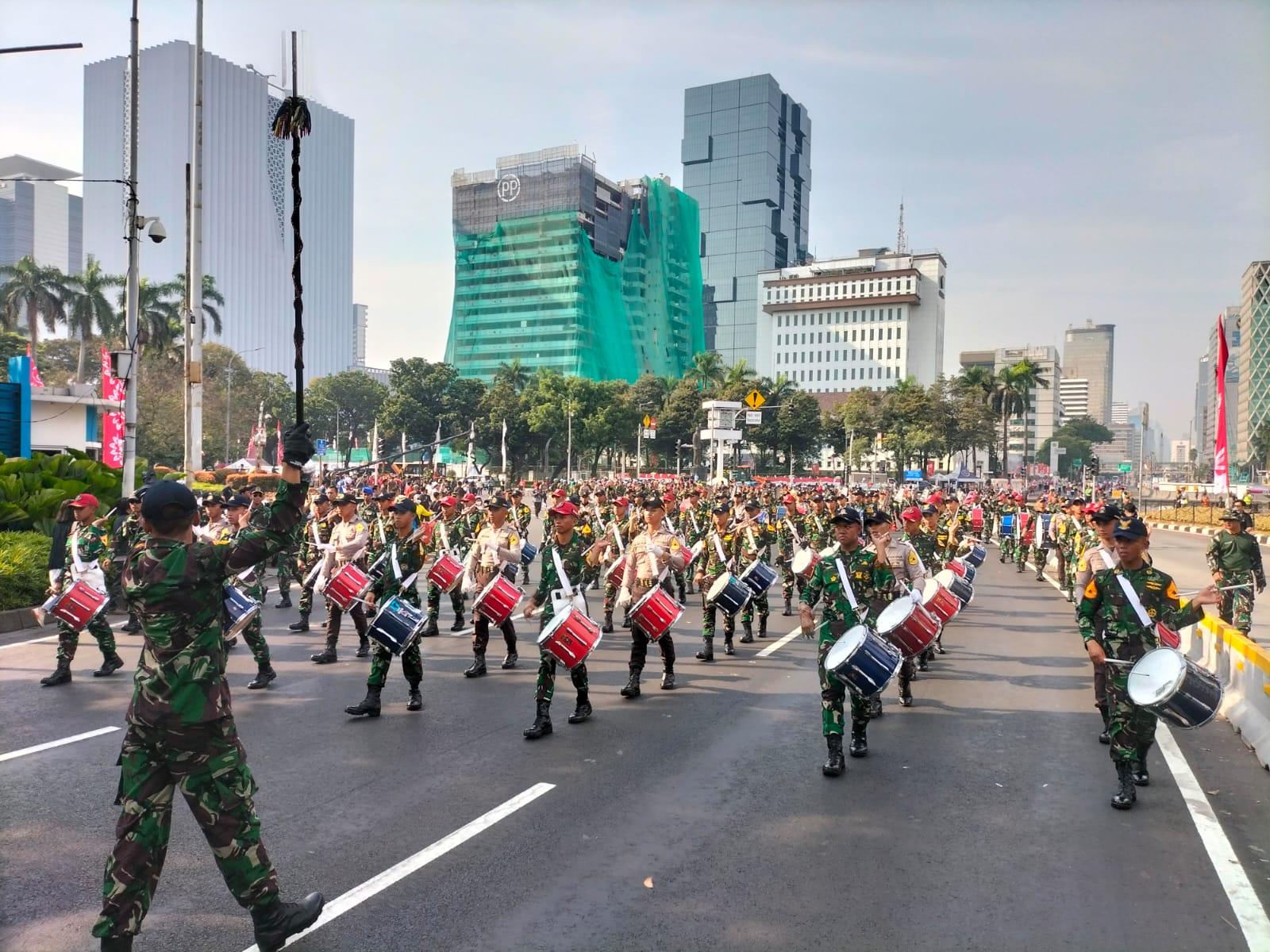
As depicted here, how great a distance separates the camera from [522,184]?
135750 mm

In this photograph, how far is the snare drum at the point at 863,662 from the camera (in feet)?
21.2

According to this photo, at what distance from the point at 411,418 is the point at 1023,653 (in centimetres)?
7323

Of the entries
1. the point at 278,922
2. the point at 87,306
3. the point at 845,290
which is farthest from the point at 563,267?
the point at 278,922

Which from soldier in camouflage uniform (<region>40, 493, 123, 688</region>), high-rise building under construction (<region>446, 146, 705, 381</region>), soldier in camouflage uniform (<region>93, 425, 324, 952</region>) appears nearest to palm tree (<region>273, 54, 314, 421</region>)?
soldier in camouflage uniform (<region>93, 425, 324, 952</region>)

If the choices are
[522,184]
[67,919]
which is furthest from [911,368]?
[67,919]

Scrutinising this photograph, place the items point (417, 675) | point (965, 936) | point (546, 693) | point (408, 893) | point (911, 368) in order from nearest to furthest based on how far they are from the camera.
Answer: point (965, 936) < point (408, 893) < point (546, 693) < point (417, 675) < point (911, 368)

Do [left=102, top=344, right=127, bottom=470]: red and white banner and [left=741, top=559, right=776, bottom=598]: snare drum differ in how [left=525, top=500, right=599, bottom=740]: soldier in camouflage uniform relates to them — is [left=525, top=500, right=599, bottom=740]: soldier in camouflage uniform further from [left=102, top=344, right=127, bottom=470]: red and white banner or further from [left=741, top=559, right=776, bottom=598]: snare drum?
[left=102, top=344, right=127, bottom=470]: red and white banner

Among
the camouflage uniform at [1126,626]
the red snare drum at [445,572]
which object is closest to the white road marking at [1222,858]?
the camouflage uniform at [1126,626]

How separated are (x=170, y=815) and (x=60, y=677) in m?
6.72

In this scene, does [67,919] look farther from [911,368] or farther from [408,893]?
[911,368]

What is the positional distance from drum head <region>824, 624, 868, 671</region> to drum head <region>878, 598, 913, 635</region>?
79cm

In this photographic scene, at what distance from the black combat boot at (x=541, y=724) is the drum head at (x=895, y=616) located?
286 centimetres

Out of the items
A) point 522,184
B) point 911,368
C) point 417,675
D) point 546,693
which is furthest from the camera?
point 911,368

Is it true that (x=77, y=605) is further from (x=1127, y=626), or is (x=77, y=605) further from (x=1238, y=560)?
(x=1238, y=560)
